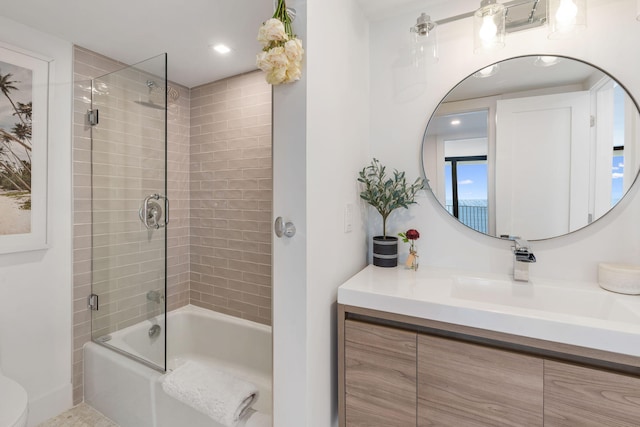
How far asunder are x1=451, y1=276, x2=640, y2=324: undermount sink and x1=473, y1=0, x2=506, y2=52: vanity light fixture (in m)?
1.14

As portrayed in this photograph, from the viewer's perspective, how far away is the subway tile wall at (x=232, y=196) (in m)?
2.27

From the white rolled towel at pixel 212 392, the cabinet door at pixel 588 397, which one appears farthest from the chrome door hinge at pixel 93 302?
the cabinet door at pixel 588 397

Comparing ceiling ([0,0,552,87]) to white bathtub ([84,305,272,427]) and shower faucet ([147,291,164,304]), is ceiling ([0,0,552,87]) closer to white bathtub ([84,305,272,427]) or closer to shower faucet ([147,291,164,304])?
shower faucet ([147,291,164,304])

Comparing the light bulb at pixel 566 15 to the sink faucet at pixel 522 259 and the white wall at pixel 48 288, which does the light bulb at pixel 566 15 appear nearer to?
the sink faucet at pixel 522 259

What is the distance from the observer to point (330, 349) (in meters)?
1.34

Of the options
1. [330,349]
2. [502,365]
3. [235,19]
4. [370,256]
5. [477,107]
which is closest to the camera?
[502,365]

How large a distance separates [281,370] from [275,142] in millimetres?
922

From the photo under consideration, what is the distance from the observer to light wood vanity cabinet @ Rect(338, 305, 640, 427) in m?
0.90

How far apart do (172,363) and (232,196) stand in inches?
54.3

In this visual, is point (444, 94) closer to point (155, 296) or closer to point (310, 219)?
point (310, 219)

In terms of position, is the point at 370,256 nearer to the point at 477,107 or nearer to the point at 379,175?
the point at 379,175

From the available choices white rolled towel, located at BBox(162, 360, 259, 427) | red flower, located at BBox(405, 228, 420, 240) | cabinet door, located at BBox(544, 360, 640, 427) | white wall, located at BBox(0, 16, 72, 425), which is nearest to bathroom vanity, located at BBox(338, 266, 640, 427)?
cabinet door, located at BBox(544, 360, 640, 427)

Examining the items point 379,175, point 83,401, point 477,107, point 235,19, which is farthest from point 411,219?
point 83,401

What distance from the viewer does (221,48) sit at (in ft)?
6.50
